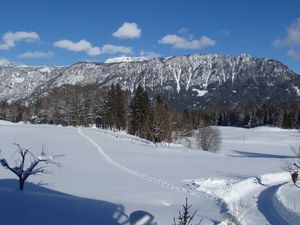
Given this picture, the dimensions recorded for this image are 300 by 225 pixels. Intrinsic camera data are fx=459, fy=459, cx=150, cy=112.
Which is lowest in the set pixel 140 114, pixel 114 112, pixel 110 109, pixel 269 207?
pixel 269 207

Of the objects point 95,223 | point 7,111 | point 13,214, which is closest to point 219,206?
point 95,223

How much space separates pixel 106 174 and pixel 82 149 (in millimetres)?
20085

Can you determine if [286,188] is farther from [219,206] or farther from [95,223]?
[95,223]

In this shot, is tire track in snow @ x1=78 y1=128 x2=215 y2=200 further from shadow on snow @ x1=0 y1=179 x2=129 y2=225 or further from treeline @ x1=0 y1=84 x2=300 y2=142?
treeline @ x1=0 y1=84 x2=300 y2=142

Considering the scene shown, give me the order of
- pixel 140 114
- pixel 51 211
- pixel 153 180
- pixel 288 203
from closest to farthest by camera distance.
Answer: pixel 51 211
pixel 288 203
pixel 153 180
pixel 140 114

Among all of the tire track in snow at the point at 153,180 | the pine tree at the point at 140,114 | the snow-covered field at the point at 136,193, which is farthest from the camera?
the pine tree at the point at 140,114

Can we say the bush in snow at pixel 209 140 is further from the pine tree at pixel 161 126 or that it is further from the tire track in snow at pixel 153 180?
the tire track in snow at pixel 153 180

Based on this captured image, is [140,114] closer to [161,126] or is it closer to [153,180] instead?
[161,126]

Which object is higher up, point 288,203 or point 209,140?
point 209,140

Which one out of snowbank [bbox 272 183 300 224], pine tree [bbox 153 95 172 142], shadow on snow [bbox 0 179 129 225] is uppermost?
pine tree [bbox 153 95 172 142]

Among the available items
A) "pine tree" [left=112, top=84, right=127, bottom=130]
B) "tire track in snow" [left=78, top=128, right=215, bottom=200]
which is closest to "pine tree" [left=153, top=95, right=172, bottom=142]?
"pine tree" [left=112, top=84, right=127, bottom=130]

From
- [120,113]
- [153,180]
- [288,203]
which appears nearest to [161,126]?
[120,113]

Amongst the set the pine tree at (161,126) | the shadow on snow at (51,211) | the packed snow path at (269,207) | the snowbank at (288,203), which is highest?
the pine tree at (161,126)

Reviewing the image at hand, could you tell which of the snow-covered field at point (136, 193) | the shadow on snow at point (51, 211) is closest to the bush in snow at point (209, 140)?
the snow-covered field at point (136, 193)
